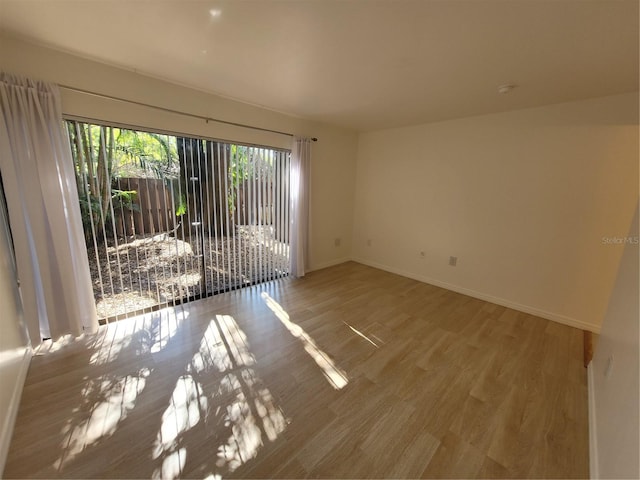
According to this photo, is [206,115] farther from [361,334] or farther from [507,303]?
[507,303]

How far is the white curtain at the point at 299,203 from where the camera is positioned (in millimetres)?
3418

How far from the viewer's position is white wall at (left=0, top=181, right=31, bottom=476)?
4.36 ft

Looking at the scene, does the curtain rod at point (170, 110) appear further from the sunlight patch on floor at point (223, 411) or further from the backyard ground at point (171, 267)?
the sunlight patch on floor at point (223, 411)

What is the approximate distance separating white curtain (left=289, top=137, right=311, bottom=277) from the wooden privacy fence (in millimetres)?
1502

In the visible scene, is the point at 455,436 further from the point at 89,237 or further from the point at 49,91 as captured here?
the point at 49,91

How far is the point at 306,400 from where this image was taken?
64.4 inches

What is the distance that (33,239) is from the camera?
1845mm

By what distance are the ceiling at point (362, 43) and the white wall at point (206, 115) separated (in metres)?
0.11

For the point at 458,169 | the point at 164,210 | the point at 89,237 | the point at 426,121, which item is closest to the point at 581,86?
the point at 458,169

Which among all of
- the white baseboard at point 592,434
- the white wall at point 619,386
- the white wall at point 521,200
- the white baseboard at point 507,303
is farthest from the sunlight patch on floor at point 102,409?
the white wall at point 521,200

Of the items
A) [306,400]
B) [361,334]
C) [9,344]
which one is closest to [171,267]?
[9,344]

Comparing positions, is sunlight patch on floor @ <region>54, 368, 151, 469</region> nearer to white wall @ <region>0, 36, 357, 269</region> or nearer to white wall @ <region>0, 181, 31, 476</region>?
white wall @ <region>0, 181, 31, 476</region>

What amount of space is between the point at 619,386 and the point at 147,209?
361 cm

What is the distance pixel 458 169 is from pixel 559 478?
3000mm
